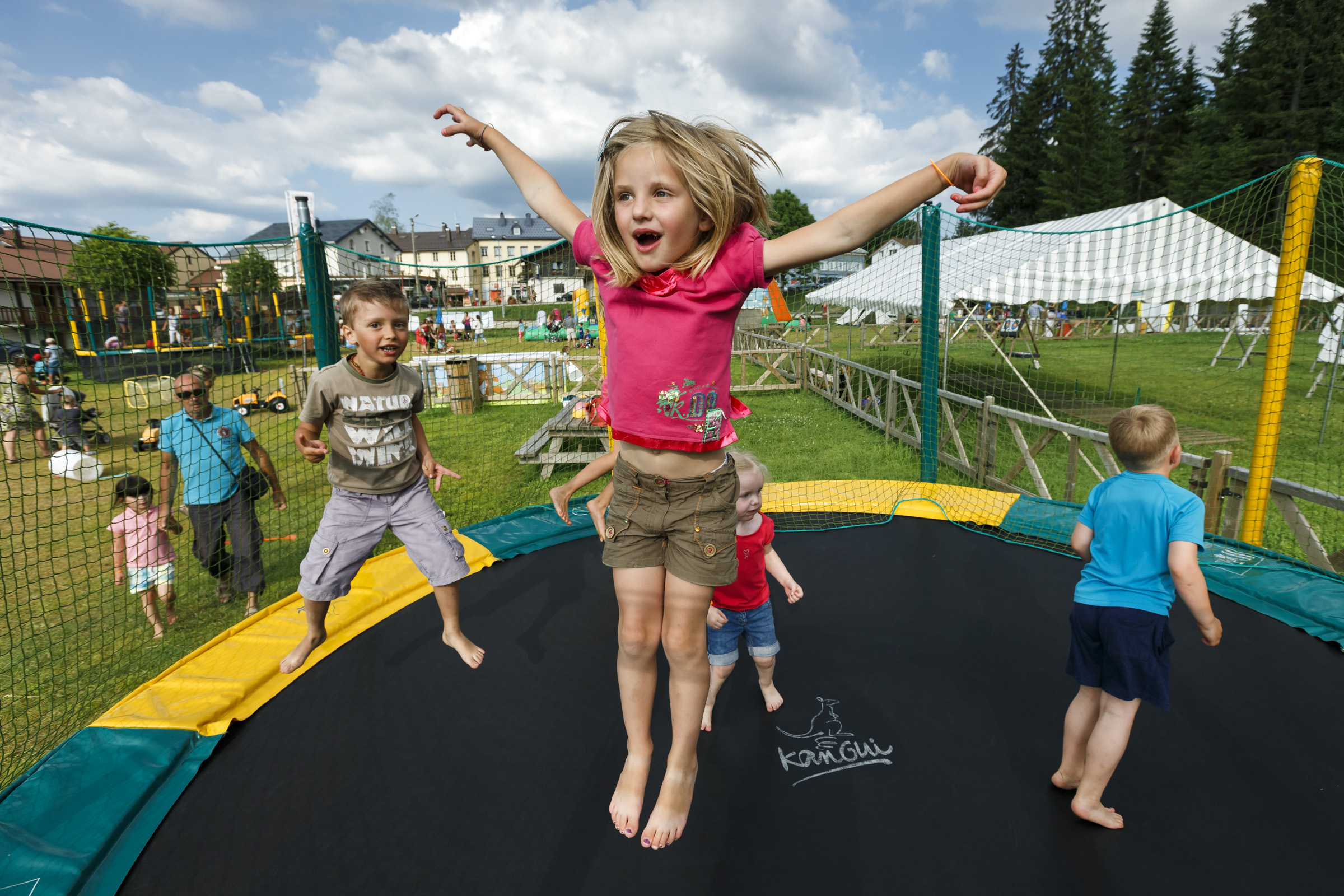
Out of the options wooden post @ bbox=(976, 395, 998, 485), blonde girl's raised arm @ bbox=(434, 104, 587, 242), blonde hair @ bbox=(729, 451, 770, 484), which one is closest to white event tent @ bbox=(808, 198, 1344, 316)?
wooden post @ bbox=(976, 395, 998, 485)

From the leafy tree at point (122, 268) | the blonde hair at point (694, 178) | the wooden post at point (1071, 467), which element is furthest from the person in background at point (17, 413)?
the wooden post at point (1071, 467)

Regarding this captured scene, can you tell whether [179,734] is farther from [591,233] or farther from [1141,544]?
[1141,544]

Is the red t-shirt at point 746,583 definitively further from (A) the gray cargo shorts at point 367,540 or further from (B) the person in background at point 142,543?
(B) the person in background at point 142,543

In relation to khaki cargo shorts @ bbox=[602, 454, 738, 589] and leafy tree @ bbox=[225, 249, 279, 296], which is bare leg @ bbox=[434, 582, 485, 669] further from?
leafy tree @ bbox=[225, 249, 279, 296]

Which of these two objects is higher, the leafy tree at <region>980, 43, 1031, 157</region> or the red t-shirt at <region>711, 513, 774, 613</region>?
the leafy tree at <region>980, 43, 1031, 157</region>

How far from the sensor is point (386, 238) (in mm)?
48531

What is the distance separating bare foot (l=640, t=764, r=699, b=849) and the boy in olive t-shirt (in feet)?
3.72

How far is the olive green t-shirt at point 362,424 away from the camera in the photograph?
2064 millimetres

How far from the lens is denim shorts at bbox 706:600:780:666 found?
6.20 ft

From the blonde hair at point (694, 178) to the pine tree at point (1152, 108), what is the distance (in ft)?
107

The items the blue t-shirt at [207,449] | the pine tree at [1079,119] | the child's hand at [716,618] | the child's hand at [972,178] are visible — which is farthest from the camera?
the pine tree at [1079,119]

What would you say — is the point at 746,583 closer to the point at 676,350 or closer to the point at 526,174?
the point at 676,350

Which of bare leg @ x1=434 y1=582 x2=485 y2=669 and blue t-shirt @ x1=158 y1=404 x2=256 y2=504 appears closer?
bare leg @ x1=434 y1=582 x2=485 y2=669

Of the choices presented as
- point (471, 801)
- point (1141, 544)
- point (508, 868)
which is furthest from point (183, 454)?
point (1141, 544)
